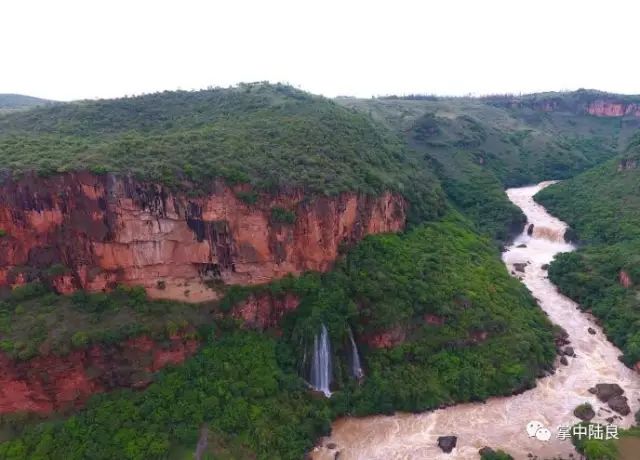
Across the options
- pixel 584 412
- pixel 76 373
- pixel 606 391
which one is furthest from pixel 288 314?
pixel 606 391

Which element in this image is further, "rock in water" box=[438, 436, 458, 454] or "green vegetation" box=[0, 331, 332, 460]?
"rock in water" box=[438, 436, 458, 454]

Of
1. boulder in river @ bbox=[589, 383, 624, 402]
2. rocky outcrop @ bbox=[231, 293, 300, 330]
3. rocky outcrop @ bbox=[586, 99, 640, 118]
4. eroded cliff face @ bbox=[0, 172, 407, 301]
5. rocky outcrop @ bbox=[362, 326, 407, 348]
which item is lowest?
boulder in river @ bbox=[589, 383, 624, 402]

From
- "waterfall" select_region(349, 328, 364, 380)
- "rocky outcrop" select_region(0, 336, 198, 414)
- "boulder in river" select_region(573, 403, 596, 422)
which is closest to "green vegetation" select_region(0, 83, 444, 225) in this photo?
"rocky outcrop" select_region(0, 336, 198, 414)

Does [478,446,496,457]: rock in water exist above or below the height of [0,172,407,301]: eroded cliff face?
below

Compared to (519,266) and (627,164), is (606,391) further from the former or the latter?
(627,164)

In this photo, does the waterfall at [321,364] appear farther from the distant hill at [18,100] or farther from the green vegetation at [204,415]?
the distant hill at [18,100]

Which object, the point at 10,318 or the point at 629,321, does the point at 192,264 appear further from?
the point at 629,321

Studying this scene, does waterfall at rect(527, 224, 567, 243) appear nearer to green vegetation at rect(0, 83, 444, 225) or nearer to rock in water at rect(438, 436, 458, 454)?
green vegetation at rect(0, 83, 444, 225)
